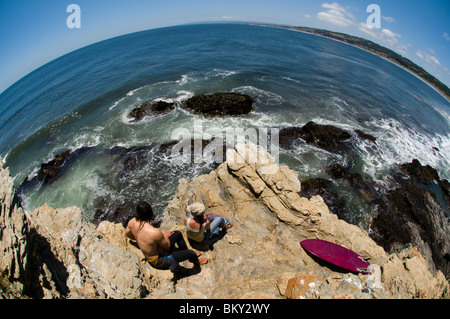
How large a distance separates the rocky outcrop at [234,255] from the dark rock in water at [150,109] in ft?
65.1

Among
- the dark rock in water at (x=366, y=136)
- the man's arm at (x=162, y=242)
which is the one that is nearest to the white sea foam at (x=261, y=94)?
the dark rock in water at (x=366, y=136)

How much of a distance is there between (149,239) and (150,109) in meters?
24.4

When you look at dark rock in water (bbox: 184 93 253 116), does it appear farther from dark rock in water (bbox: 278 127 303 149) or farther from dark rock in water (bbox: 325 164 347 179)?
dark rock in water (bbox: 325 164 347 179)

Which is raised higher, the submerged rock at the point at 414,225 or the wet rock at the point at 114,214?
the submerged rock at the point at 414,225

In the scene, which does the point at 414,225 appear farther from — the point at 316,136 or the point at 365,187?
the point at 316,136

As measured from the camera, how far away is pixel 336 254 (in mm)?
6582

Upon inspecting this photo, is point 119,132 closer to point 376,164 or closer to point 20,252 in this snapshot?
point 20,252

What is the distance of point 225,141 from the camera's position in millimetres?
19797

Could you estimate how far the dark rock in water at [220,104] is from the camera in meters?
25.1

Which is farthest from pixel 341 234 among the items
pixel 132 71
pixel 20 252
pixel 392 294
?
pixel 132 71

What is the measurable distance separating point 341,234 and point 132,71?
5347cm

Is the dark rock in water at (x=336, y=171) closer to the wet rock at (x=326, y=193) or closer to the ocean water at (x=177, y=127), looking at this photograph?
the ocean water at (x=177, y=127)

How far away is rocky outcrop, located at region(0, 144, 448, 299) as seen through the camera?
387 centimetres

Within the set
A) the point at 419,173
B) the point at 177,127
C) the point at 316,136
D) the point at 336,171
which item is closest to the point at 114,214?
the point at 177,127
